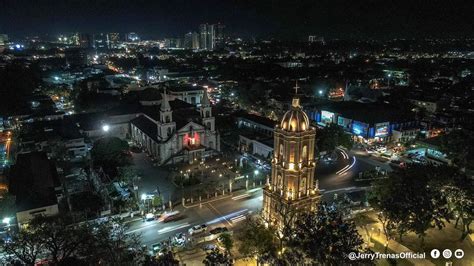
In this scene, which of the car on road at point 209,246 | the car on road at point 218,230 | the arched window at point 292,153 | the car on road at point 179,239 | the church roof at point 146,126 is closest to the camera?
the arched window at point 292,153

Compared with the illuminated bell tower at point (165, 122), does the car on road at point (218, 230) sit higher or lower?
lower

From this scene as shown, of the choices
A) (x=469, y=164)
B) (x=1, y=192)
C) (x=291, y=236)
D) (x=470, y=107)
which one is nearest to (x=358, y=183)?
(x=469, y=164)

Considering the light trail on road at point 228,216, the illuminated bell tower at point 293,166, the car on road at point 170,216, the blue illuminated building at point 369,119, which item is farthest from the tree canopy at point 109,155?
the blue illuminated building at point 369,119

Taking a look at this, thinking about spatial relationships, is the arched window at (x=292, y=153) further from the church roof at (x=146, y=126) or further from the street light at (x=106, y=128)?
the street light at (x=106, y=128)

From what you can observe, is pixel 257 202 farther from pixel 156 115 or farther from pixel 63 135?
pixel 63 135

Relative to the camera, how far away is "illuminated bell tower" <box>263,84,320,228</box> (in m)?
27.5

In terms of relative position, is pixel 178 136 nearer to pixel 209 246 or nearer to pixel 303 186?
pixel 209 246

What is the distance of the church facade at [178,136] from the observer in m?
48.3

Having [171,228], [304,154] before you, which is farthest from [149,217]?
[304,154]

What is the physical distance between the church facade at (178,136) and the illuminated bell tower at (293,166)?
22324 millimetres

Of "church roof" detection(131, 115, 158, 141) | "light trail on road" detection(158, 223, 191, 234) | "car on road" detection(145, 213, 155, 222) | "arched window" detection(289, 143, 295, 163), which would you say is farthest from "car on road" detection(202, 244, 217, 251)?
"church roof" detection(131, 115, 158, 141)

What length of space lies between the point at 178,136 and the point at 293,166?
80.4 feet

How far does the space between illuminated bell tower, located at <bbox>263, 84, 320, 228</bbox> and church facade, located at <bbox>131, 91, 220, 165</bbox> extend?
879 inches

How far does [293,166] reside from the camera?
27875mm
